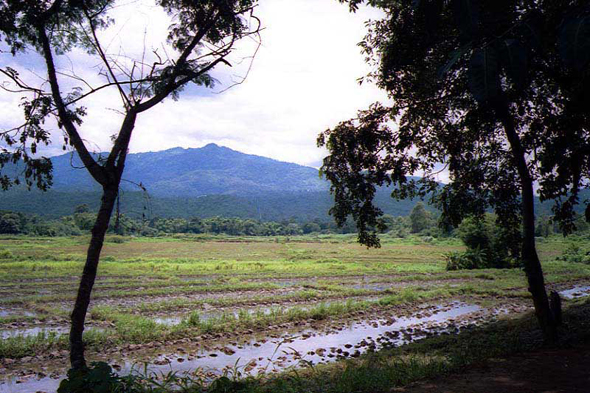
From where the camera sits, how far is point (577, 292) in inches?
782

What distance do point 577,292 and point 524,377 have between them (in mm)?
17404

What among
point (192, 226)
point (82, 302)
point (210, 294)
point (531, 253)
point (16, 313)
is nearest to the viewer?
point (82, 302)

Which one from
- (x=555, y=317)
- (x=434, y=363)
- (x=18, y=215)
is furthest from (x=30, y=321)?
(x=18, y=215)

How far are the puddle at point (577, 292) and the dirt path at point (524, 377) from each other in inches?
537

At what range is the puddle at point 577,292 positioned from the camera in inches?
739

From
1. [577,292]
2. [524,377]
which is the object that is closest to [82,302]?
[524,377]

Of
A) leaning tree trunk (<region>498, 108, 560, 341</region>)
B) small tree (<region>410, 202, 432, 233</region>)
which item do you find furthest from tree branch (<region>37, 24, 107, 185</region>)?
small tree (<region>410, 202, 432, 233</region>)

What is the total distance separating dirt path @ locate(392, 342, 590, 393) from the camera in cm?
557

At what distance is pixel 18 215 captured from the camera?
7238cm

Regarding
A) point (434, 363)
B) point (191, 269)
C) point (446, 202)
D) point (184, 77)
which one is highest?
point (184, 77)

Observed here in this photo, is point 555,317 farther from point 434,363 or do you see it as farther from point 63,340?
point 63,340

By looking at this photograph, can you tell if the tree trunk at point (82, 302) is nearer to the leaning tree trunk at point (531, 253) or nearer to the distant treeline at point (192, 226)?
the leaning tree trunk at point (531, 253)

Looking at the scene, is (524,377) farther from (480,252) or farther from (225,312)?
(480,252)

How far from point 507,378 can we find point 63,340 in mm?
10176
